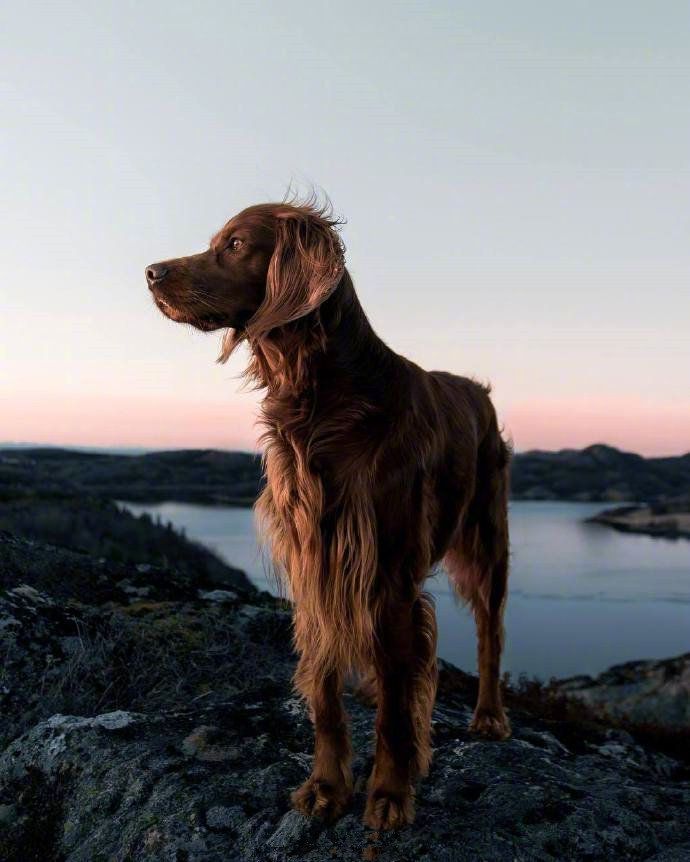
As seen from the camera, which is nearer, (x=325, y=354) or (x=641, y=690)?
(x=325, y=354)

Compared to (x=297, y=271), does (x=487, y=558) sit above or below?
below

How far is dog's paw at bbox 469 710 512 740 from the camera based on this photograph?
4.48 metres

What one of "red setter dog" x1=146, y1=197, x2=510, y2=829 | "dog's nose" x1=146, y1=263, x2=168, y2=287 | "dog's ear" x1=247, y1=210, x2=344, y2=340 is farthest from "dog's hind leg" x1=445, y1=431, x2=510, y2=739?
"dog's nose" x1=146, y1=263, x2=168, y2=287

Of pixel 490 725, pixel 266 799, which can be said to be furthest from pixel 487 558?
pixel 266 799

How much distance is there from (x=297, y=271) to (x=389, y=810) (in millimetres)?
2162

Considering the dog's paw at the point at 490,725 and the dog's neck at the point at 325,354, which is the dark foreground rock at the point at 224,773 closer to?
the dog's paw at the point at 490,725

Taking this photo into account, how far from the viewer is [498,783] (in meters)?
3.70

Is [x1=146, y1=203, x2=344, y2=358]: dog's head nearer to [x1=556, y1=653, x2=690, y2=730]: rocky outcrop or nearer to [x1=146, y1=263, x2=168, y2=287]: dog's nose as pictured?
[x1=146, y1=263, x2=168, y2=287]: dog's nose

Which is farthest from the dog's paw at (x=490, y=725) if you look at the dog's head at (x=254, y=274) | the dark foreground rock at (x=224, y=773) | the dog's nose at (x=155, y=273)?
the dog's nose at (x=155, y=273)

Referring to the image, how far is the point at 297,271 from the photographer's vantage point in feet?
10.6

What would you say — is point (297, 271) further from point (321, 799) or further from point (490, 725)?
point (490, 725)

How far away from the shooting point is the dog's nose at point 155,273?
3.28 metres

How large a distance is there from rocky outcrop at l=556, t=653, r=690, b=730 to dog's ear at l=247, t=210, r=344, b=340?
6.26m

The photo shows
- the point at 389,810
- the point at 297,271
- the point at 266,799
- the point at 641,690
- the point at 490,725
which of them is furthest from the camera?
the point at 641,690
